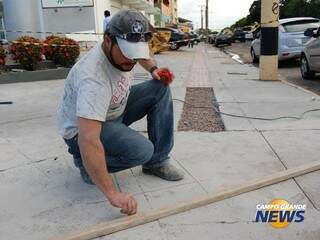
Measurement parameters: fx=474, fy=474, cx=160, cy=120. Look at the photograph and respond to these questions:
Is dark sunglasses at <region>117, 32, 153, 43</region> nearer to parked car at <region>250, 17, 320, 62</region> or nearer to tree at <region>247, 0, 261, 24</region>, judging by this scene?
parked car at <region>250, 17, 320, 62</region>

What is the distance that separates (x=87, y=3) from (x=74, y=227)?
17554 mm

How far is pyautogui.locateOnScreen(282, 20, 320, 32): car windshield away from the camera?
13.4m

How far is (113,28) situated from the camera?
2.71 meters

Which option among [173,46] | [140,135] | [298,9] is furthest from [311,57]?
[298,9]

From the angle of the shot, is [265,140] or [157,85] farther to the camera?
[265,140]

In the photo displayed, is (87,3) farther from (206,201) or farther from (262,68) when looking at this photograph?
(206,201)

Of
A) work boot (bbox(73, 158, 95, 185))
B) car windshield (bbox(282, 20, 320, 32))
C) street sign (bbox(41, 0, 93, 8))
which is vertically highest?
street sign (bbox(41, 0, 93, 8))

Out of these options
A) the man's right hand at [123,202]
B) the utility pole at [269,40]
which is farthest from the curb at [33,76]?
the man's right hand at [123,202]

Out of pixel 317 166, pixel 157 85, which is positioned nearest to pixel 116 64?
pixel 157 85

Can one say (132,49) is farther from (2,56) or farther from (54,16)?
(54,16)

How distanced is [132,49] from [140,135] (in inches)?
33.2

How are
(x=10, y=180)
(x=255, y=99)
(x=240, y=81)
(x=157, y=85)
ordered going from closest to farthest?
(x=157, y=85)
(x=10, y=180)
(x=255, y=99)
(x=240, y=81)

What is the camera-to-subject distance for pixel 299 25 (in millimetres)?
13734

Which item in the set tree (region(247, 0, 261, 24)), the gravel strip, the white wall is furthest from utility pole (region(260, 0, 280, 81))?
tree (region(247, 0, 261, 24))
